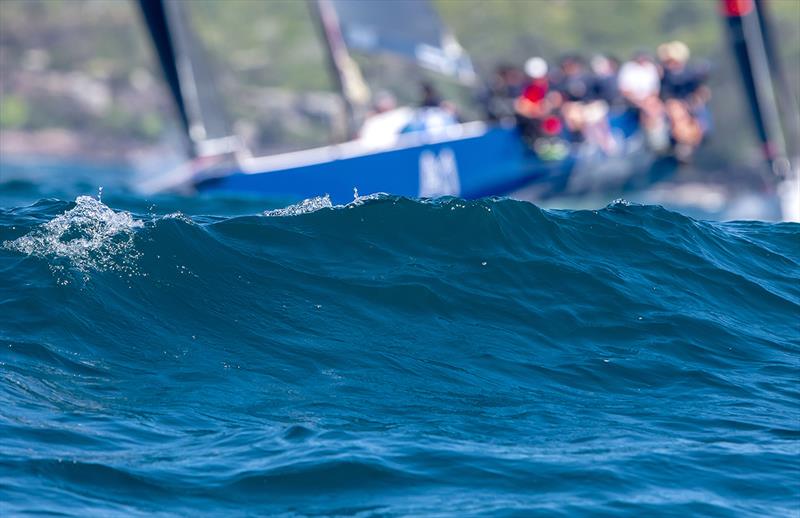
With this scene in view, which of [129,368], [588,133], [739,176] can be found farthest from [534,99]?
[739,176]

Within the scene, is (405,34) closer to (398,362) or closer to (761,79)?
(761,79)

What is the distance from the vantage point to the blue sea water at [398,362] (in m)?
5.57

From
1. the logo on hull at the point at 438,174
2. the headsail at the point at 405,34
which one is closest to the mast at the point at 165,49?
the logo on hull at the point at 438,174

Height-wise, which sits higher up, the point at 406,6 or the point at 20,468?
the point at 406,6

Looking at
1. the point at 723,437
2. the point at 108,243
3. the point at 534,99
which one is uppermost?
the point at 534,99

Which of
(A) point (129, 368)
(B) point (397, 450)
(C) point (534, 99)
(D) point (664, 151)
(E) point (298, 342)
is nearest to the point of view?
(B) point (397, 450)

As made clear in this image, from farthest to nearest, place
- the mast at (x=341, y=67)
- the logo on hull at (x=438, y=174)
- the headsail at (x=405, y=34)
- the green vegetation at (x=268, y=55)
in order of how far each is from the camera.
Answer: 1. the green vegetation at (x=268, y=55)
2. the headsail at (x=405, y=34)
3. the mast at (x=341, y=67)
4. the logo on hull at (x=438, y=174)

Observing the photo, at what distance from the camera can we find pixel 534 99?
17609mm

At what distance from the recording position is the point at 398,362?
724 centimetres

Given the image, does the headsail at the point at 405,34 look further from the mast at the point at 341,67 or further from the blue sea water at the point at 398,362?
the blue sea water at the point at 398,362

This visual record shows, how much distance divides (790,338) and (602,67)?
37.9 feet

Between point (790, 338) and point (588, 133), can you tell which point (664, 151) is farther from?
point (790, 338)

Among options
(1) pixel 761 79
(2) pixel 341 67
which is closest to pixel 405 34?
(2) pixel 341 67

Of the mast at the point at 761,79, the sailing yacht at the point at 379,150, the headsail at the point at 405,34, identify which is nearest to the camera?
the sailing yacht at the point at 379,150
